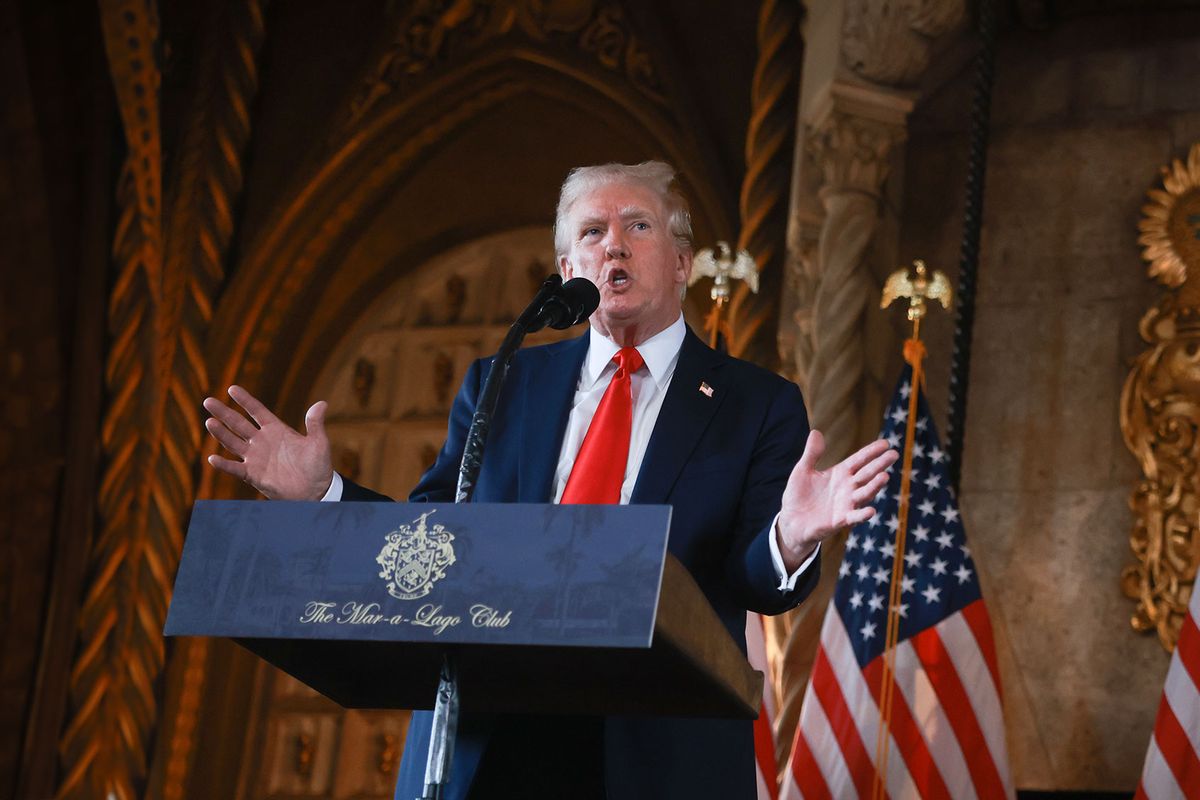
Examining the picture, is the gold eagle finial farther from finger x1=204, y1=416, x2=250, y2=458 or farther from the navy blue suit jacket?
finger x1=204, y1=416, x2=250, y2=458

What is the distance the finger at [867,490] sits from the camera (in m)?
2.12

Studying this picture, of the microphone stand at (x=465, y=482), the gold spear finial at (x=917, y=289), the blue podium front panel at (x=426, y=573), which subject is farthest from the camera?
the gold spear finial at (x=917, y=289)

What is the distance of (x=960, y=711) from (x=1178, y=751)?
0.55 metres

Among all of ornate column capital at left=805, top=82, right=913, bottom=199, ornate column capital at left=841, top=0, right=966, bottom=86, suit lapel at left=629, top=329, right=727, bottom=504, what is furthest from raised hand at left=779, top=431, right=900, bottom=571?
ornate column capital at left=841, top=0, right=966, bottom=86

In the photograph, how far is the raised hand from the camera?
2.14 metres

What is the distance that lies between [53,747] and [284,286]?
2053 mm

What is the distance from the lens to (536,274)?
6.91 meters

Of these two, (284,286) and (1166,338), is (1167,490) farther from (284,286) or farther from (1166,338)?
(284,286)

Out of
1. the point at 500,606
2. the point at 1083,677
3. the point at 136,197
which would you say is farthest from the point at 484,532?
the point at 136,197

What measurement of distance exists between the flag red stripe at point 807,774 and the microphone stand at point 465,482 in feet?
7.67

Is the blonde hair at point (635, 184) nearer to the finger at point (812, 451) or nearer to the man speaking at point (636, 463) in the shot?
the man speaking at point (636, 463)

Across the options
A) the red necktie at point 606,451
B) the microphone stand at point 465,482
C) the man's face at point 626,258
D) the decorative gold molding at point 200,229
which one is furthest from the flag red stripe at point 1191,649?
the decorative gold molding at point 200,229

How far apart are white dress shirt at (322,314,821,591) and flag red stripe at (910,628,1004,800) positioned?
6.37ft

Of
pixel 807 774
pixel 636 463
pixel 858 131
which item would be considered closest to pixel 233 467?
pixel 636 463
